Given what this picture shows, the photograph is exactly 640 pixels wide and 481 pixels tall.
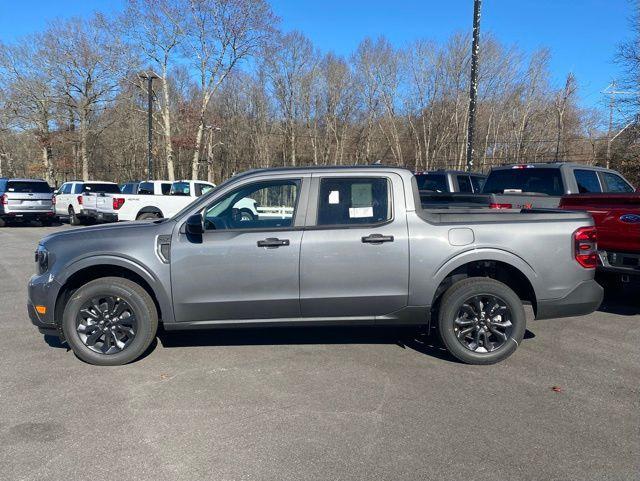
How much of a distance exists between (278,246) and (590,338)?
3.89m

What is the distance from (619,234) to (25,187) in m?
20.7

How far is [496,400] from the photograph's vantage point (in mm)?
3984

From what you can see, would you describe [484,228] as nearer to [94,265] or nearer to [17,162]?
[94,265]

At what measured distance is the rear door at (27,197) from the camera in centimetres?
1930

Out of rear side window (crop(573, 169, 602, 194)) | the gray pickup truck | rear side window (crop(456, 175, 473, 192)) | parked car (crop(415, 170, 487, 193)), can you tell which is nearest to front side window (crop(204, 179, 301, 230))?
the gray pickup truck

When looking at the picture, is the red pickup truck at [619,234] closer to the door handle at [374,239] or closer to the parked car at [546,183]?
the parked car at [546,183]

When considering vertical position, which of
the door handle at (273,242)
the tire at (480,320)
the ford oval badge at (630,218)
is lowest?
the tire at (480,320)

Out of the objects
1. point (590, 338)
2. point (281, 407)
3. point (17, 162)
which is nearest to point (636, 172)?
point (590, 338)

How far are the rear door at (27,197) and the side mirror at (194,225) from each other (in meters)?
18.2

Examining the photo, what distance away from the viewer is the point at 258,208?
16.1 feet

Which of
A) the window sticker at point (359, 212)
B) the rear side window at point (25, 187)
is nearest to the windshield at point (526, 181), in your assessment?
the window sticker at point (359, 212)

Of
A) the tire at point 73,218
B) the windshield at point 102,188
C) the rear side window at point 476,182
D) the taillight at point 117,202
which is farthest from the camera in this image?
the tire at point 73,218

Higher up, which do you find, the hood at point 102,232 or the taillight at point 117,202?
the taillight at point 117,202

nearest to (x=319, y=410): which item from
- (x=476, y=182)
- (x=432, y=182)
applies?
(x=432, y=182)
